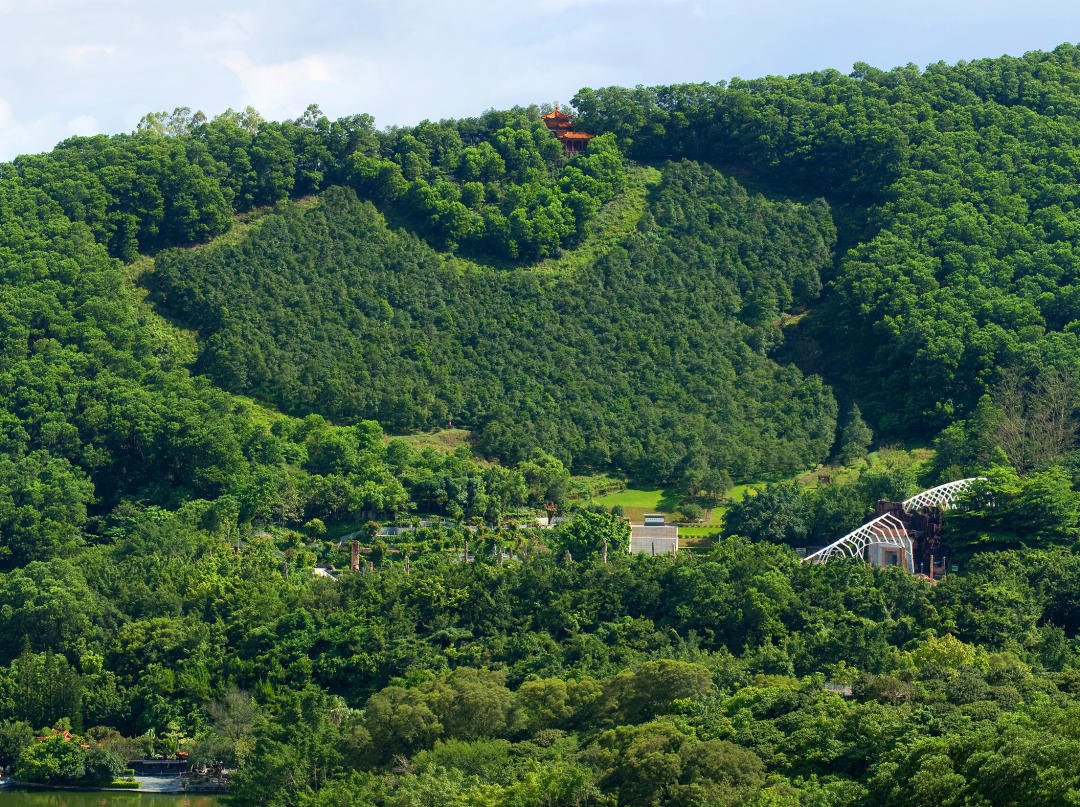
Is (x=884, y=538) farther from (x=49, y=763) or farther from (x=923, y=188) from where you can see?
(x=923, y=188)

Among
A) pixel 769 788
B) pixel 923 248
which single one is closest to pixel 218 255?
pixel 923 248

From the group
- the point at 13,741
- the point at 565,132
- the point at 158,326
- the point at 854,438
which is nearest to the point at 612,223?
the point at 565,132

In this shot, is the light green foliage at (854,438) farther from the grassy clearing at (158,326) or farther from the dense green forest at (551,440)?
the grassy clearing at (158,326)

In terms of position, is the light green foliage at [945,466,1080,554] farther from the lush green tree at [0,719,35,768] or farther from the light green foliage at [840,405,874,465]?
the lush green tree at [0,719,35,768]

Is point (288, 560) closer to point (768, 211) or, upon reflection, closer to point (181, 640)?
point (181, 640)

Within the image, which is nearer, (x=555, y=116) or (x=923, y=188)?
(x=923, y=188)

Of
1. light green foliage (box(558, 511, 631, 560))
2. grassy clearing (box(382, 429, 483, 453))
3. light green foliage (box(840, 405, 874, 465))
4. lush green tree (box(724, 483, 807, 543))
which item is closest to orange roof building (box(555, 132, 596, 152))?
grassy clearing (box(382, 429, 483, 453))
